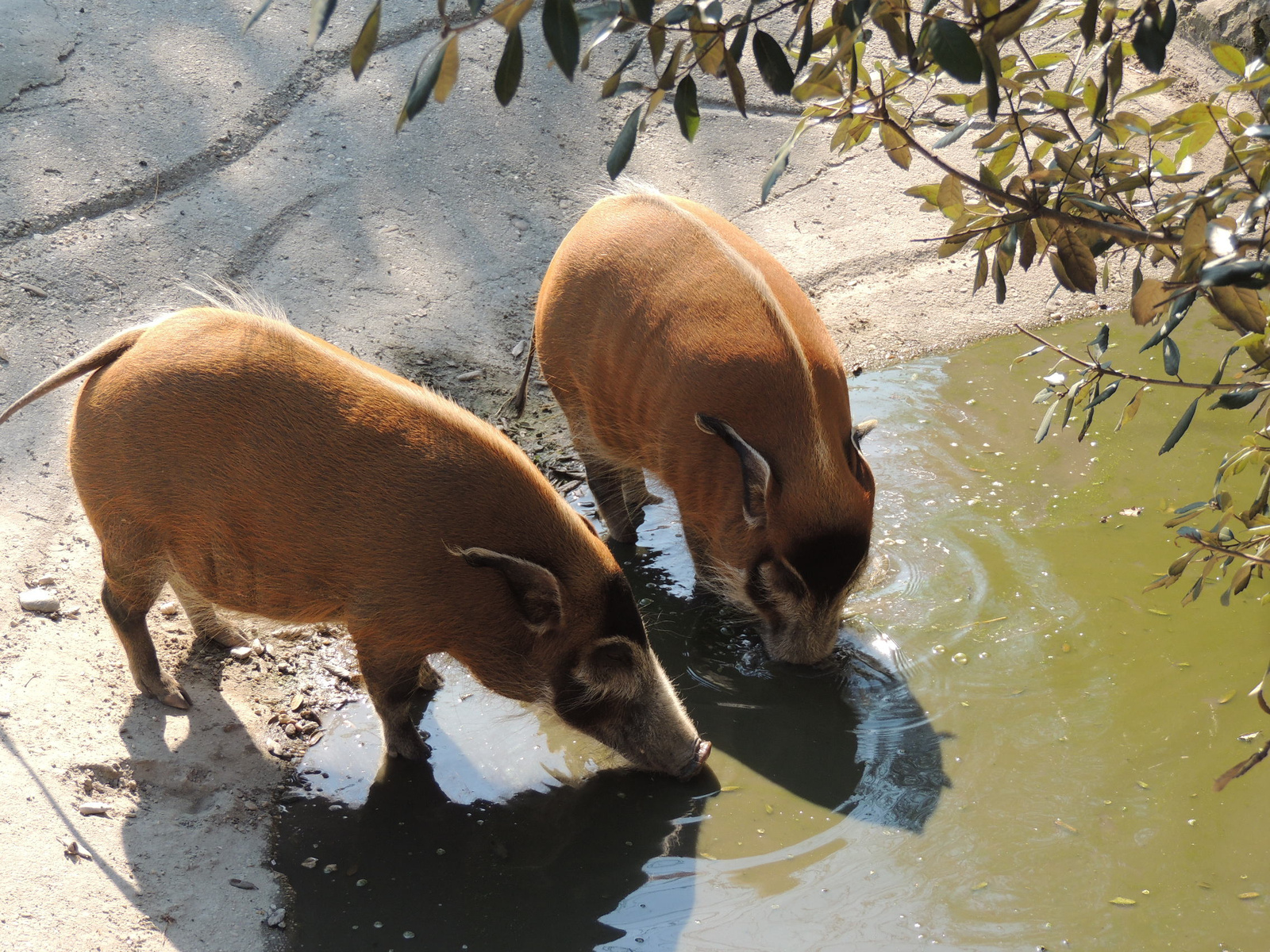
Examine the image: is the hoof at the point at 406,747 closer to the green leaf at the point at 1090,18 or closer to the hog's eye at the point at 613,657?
the hog's eye at the point at 613,657

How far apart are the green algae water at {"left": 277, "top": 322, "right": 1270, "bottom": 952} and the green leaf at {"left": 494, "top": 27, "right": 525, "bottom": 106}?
7.59ft

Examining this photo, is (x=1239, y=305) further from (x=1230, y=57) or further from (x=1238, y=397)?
(x=1230, y=57)

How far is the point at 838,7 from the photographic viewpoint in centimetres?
198

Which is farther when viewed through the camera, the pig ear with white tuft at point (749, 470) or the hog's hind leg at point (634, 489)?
the hog's hind leg at point (634, 489)

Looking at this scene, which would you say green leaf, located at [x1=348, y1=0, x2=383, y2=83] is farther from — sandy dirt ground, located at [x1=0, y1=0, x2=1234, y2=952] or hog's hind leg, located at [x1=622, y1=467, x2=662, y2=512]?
hog's hind leg, located at [x1=622, y1=467, x2=662, y2=512]

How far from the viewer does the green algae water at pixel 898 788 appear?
9.69 feet

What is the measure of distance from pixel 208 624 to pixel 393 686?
91 cm

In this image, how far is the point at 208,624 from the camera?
3.80 metres

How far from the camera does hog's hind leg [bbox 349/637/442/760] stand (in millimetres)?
3236

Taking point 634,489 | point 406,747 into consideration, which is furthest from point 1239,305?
point 634,489

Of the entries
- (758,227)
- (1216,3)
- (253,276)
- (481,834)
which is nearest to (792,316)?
(481,834)

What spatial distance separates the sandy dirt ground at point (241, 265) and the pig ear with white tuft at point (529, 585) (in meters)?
1.00

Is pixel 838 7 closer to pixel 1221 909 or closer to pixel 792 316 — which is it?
pixel 792 316

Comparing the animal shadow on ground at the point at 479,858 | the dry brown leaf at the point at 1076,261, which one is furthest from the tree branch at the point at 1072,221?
the animal shadow on ground at the point at 479,858
